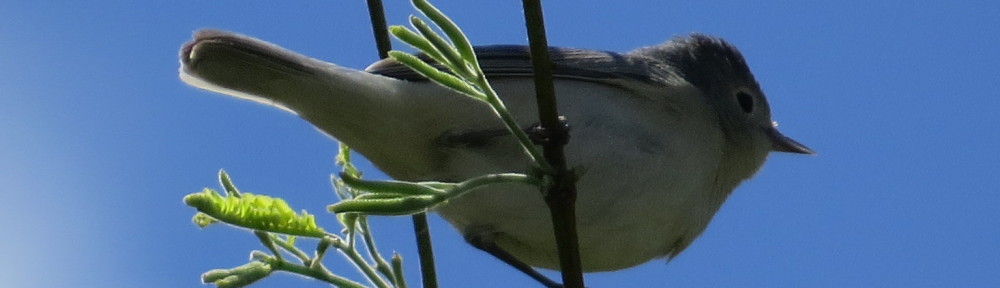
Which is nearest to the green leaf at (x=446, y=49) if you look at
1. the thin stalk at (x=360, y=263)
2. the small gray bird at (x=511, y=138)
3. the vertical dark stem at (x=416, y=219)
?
the thin stalk at (x=360, y=263)

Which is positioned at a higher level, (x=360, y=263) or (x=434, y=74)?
(x=434, y=74)

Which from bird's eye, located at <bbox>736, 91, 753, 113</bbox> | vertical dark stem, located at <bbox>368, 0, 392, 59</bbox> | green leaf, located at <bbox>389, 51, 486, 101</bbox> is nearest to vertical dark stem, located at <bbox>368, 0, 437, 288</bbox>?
vertical dark stem, located at <bbox>368, 0, 392, 59</bbox>

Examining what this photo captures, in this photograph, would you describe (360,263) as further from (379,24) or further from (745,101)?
(745,101)

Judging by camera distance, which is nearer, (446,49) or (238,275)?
(446,49)

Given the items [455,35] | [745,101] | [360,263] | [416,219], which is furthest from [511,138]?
[455,35]

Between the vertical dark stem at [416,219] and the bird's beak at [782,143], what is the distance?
3.19m

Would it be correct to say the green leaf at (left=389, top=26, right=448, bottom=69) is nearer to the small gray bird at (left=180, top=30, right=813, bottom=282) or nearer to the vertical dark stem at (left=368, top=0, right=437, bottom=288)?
the vertical dark stem at (left=368, top=0, right=437, bottom=288)

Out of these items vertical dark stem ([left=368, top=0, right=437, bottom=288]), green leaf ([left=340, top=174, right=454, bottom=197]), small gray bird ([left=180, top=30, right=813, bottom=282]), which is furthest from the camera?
small gray bird ([left=180, top=30, right=813, bottom=282])

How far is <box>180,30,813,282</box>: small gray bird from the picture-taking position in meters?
3.36

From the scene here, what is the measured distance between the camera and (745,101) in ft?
16.8

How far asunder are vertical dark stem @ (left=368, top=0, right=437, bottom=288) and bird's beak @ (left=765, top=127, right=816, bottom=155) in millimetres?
3186

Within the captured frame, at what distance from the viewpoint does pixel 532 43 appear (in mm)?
1569

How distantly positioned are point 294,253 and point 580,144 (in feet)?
5.57

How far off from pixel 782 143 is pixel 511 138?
197cm
